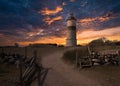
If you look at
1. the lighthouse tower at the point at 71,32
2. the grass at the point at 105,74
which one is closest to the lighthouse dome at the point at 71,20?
the lighthouse tower at the point at 71,32

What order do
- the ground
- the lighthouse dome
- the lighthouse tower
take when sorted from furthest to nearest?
the lighthouse dome < the lighthouse tower < the ground

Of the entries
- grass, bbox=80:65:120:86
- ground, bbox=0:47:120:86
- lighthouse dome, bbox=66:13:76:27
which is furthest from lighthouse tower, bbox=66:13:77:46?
ground, bbox=0:47:120:86

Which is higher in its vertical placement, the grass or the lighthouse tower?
the lighthouse tower

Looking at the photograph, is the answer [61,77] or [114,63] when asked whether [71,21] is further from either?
[61,77]

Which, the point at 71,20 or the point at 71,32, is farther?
the point at 71,20

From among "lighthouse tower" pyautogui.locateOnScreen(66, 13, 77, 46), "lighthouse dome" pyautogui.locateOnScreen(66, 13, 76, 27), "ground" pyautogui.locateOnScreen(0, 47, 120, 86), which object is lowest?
"ground" pyautogui.locateOnScreen(0, 47, 120, 86)

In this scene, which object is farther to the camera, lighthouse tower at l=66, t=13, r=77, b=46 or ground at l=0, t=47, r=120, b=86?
lighthouse tower at l=66, t=13, r=77, b=46

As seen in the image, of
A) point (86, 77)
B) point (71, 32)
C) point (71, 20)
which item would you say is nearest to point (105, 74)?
point (86, 77)

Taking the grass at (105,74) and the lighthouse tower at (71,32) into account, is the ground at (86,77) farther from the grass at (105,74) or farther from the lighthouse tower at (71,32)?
the lighthouse tower at (71,32)

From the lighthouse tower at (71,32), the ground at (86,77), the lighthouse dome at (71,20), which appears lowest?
the ground at (86,77)

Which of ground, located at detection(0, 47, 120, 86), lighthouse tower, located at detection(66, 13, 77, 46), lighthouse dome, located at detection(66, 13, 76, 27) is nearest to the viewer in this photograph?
ground, located at detection(0, 47, 120, 86)

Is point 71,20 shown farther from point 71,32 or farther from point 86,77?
point 86,77

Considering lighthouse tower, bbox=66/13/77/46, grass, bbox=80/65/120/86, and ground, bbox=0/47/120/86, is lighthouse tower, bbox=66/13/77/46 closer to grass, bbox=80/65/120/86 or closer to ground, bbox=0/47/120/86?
grass, bbox=80/65/120/86

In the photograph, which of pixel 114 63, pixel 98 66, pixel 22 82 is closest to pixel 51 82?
pixel 22 82
